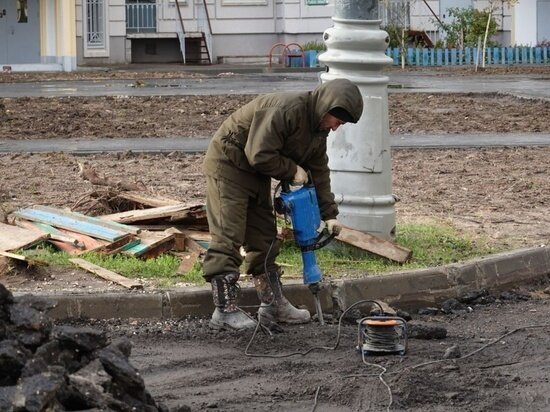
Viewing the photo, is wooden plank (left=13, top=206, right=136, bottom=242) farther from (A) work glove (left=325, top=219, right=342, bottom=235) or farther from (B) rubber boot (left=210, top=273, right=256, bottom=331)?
(A) work glove (left=325, top=219, right=342, bottom=235)

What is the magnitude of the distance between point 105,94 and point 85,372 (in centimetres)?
2036

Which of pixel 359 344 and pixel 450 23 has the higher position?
pixel 450 23

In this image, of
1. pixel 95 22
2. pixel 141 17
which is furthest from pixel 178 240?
pixel 141 17

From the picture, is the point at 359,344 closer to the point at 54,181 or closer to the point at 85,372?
the point at 85,372

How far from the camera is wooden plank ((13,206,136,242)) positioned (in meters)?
8.68

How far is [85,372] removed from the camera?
15.8 feet

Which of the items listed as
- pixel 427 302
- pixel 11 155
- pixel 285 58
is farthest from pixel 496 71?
pixel 427 302

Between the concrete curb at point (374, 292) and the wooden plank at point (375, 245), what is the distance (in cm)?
29

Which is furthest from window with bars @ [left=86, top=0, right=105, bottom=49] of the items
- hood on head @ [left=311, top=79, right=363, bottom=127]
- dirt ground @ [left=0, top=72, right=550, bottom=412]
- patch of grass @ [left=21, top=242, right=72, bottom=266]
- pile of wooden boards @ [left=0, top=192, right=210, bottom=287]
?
hood on head @ [left=311, top=79, right=363, bottom=127]

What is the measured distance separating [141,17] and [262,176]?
37.6 metres

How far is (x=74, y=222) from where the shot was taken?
901 centimetres

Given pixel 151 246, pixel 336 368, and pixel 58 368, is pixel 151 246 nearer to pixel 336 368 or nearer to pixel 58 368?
pixel 336 368

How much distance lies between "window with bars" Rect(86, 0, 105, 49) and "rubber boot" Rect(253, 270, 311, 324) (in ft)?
119

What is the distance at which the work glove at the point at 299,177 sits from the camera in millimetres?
7262
